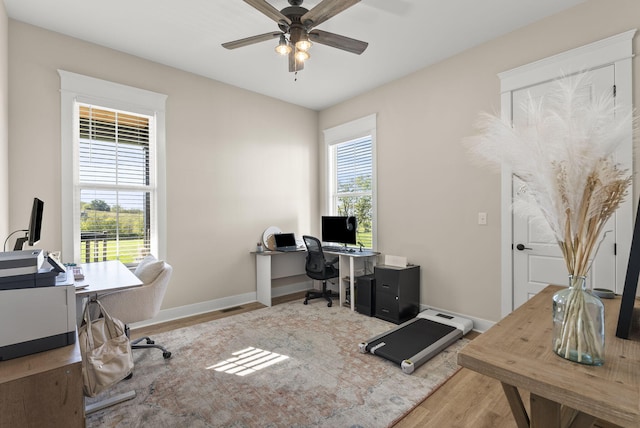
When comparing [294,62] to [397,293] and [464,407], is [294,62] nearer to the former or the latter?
[397,293]

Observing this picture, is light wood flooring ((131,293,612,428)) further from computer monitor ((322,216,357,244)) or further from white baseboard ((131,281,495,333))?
computer monitor ((322,216,357,244))

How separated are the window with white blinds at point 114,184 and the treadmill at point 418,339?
2740mm

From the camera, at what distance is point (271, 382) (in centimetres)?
228

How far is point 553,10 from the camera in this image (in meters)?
Answer: 2.65

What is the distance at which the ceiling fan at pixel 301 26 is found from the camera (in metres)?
2.06

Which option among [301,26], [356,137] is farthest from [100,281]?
[356,137]

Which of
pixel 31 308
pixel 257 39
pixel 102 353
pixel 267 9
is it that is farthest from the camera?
pixel 257 39

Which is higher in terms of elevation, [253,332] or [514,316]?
[514,316]

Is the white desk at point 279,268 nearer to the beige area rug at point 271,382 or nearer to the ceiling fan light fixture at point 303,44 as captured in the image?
the beige area rug at point 271,382

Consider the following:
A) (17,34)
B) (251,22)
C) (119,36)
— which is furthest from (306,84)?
(17,34)

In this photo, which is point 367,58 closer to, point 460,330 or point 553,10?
point 553,10

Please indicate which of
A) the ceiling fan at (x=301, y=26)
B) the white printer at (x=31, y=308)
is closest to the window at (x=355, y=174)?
the ceiling fan at (x=301, y=26)

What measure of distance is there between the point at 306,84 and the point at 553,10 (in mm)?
2651

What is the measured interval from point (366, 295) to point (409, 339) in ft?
3.06
